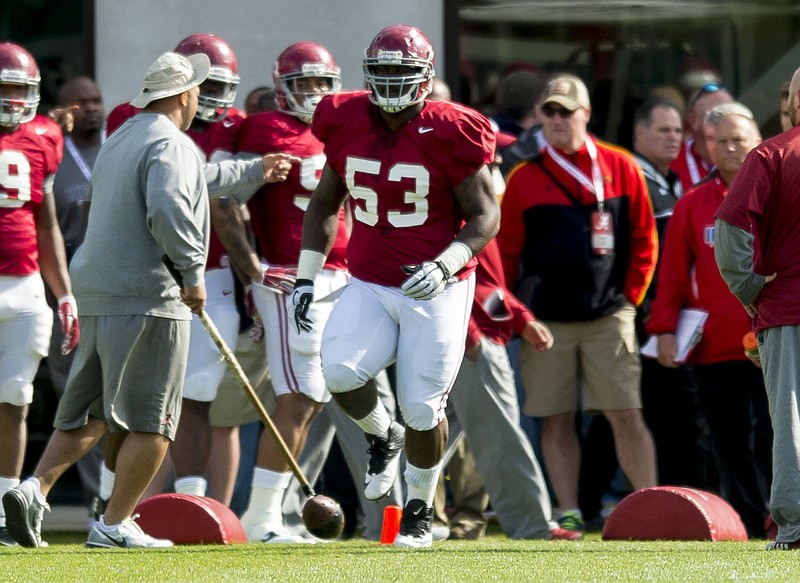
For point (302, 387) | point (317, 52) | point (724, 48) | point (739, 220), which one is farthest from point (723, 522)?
point (724, 48)

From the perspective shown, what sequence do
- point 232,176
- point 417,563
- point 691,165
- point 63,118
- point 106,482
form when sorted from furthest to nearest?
point 691,165 < point 63,118 < point 232,176 < point 106,482 < point 417,563

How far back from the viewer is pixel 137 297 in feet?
22.0

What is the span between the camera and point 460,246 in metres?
6.53

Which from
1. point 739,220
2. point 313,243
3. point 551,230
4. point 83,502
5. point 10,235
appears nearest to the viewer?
point 739,220

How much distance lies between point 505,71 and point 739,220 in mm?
3845

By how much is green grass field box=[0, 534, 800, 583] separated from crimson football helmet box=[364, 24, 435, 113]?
1.71m

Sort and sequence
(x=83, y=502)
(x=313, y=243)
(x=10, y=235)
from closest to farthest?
(x=313, y=243) < (x=10, y=235) < (x=83, y=502)

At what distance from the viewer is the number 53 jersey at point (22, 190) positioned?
25.0 feet

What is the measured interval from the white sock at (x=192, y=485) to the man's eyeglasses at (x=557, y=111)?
2374 millimetres

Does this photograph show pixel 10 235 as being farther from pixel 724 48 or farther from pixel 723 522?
pixel 724 48

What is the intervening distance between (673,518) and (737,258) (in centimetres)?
128

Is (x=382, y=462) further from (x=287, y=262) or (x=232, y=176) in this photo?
(x=232, y=176)

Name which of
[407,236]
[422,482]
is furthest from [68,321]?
[422,482]

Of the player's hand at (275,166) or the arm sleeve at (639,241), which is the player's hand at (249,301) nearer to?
the player's hand at (275,166)
